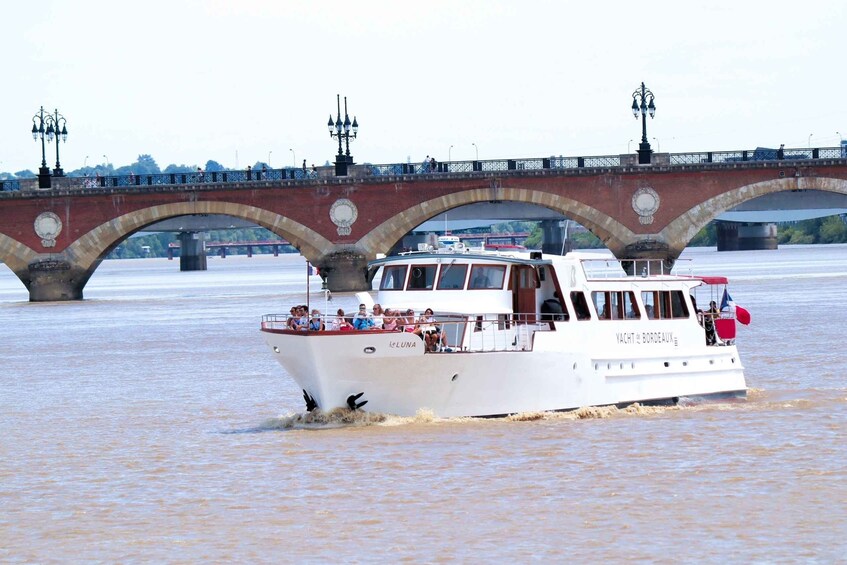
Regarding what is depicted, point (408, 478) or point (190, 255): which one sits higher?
point (190, 255)

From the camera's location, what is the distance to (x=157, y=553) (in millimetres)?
18609

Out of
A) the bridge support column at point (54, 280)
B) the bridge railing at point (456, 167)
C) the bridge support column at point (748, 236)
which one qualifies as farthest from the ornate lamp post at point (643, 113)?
the bridge support column at point (748, 236)

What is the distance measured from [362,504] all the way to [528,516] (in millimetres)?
2354

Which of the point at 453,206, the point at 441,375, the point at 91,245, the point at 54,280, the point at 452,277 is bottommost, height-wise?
the point at 441,375

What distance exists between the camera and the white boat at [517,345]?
85.8 ft

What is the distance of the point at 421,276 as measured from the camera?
95.2ft

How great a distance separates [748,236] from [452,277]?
13770cm

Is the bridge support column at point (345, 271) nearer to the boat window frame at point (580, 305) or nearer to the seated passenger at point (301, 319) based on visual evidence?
the boat window frame at point (580, 305)

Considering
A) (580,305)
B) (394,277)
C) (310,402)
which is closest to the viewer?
(310,402)

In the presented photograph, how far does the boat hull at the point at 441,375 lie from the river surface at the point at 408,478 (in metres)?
0.39

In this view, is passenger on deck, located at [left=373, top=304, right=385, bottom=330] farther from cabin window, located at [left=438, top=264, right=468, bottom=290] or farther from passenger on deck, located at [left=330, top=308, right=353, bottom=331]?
cabin window, located at [left=438, top=264, right=468, bottom=290]

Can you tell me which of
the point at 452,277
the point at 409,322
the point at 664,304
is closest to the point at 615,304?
the point at 664,304

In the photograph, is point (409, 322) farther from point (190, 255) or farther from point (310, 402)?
point (190, 255)

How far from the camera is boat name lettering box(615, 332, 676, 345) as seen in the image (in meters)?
29.5
